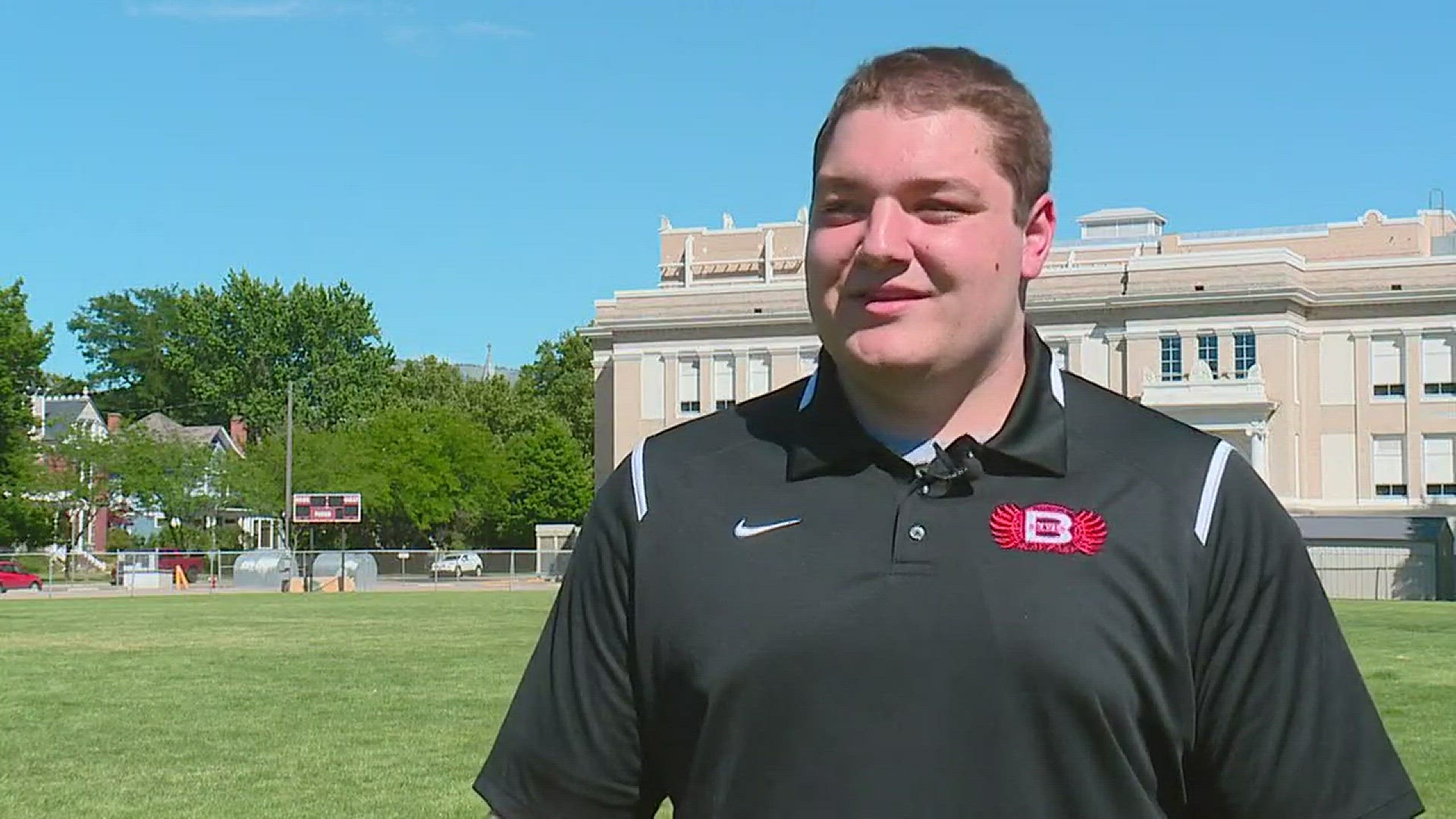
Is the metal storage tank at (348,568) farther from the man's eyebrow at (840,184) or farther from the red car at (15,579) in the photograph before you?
the man's eyebrow at (840,184)

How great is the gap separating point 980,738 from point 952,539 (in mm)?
285

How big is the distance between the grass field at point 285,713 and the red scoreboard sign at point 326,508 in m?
31.8

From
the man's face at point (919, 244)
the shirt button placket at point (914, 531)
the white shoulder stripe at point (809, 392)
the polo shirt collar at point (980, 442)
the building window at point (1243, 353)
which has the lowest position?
the shirt button placket at point (914, 531)

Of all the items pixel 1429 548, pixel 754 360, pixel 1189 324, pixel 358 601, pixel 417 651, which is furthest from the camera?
pixel 754 360

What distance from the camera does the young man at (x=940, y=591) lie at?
105 inches

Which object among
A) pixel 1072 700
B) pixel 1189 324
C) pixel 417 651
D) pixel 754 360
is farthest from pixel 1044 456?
pixel 754 360

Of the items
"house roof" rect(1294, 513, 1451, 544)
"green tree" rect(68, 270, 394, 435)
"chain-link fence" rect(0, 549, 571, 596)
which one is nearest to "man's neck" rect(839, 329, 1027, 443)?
"chain-link fence" rect(0, 549, 571, 596)

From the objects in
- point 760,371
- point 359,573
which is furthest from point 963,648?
point 760,371

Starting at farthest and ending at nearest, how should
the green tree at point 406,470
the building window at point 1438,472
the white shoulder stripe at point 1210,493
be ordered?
the green tree at point 406,470 < the building window at point 1438,472 < the white shoulder stripe at point 1210,493

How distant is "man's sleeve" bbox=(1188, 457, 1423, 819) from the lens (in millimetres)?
2750

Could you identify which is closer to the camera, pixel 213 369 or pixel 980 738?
pixel 980 738

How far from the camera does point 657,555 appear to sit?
290 centimetres

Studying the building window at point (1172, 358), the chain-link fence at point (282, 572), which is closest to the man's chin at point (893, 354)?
the chain-link fence at point (282, 572)

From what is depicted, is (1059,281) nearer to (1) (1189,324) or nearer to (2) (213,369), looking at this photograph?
(1) (1189,324)
